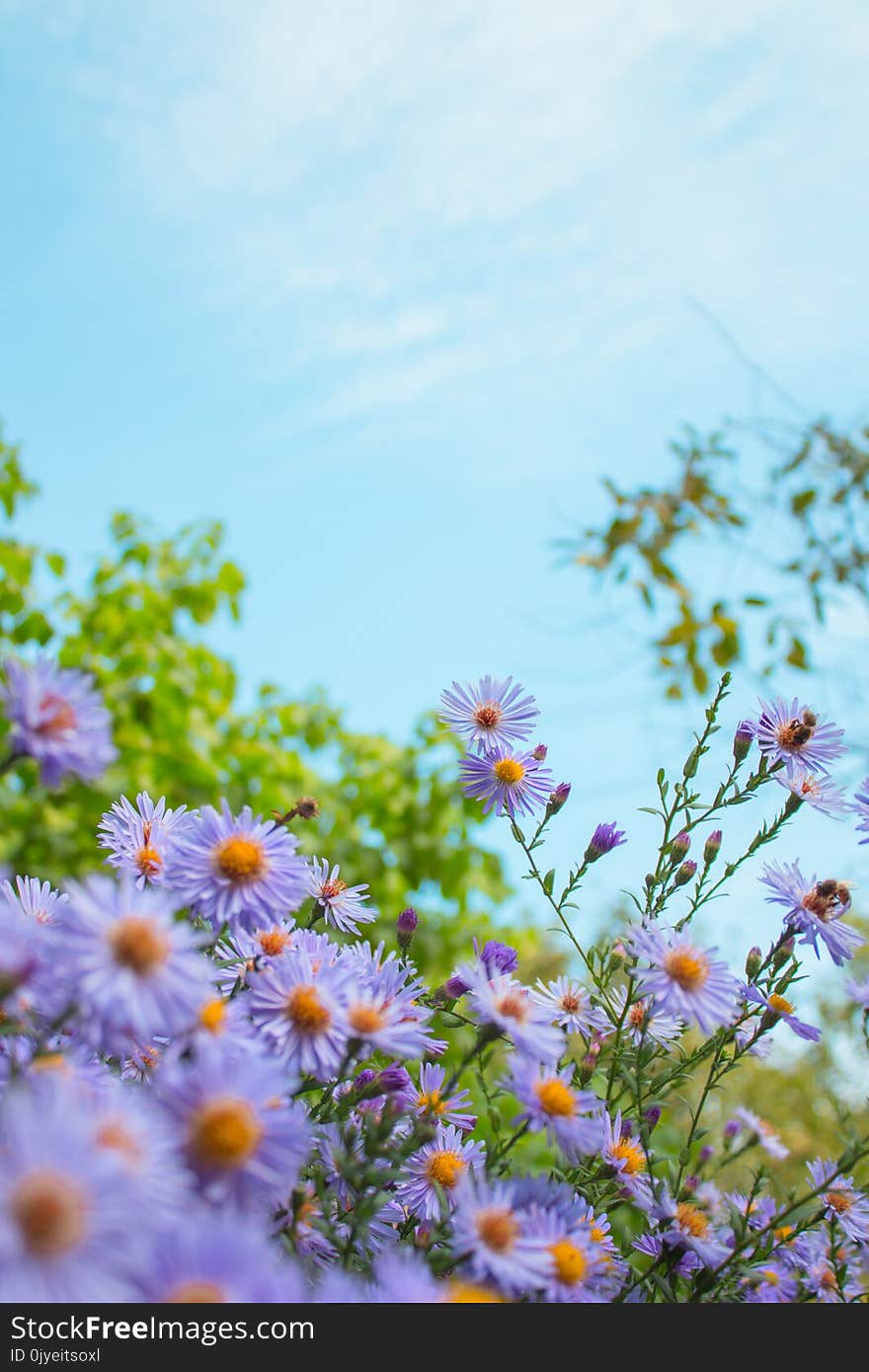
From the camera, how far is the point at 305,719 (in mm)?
3482

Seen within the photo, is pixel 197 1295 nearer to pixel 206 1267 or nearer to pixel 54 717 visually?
pixel 206 1267

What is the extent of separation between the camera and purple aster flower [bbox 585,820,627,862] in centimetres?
108

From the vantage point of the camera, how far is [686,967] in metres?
0.80

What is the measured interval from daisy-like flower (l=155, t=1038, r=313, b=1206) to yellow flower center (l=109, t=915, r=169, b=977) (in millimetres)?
49

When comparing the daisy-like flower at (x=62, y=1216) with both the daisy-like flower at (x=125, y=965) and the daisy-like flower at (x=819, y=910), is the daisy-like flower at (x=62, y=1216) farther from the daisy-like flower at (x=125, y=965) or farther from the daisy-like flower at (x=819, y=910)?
the daisy-like flower at (x=819, y=910)

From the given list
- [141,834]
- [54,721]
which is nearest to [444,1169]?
[141,834]

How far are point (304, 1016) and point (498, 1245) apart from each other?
179 millimetres

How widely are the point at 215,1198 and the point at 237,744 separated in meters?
2.62

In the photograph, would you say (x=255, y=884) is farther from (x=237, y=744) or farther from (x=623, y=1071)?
(x=237, y=744)

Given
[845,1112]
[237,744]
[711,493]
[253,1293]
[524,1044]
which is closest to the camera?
[253,1293]

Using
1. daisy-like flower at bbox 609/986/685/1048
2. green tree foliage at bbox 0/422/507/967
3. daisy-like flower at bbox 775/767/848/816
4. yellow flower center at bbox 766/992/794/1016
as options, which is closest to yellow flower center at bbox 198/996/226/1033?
daisy-like flower at bbox 609/986/685/1048

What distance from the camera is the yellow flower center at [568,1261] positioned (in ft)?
2.10
